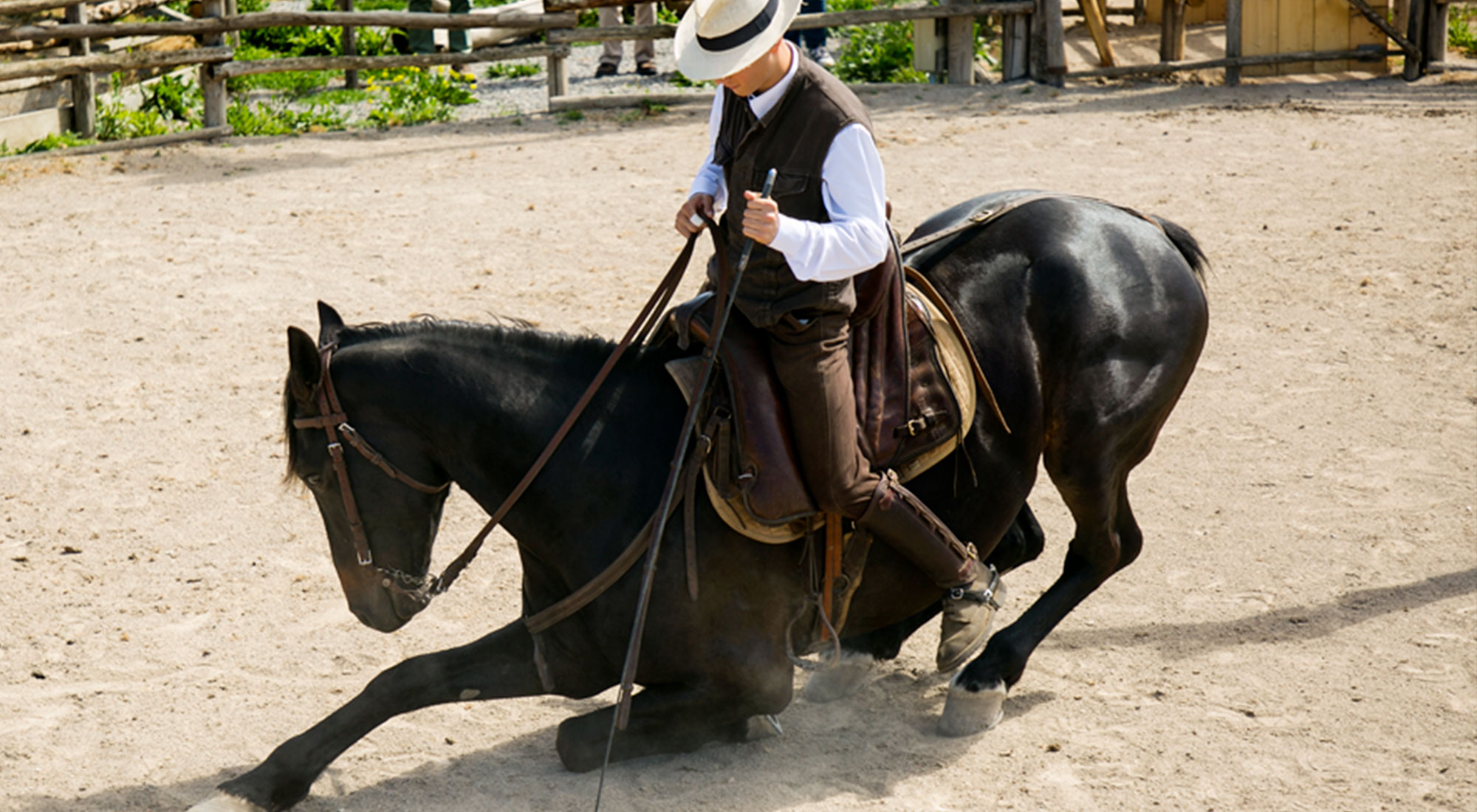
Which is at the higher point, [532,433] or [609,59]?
[609,59]

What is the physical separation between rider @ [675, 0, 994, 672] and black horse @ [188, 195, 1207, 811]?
0.93ft

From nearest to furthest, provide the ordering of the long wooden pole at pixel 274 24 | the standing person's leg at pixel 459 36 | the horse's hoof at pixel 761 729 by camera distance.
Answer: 1. the horse's hoof at pixel 761 729
2. the long wooden pole at pixel 274 24
3. the standing person's leg at pixel 459 36

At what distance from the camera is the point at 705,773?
3.87 m

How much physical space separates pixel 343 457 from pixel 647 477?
0.79m

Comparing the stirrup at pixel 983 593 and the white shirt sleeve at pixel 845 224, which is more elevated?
the white shirt sleeve at pixel 845 224

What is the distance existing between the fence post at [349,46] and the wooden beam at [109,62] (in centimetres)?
154

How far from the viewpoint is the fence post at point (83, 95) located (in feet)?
36.6

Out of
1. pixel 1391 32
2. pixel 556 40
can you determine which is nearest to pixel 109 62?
pixel 556 40

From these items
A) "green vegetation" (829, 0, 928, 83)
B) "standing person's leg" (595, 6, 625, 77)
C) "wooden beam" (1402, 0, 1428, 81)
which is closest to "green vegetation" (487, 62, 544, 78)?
"standing person's leg" (595, 6, 625, 77)

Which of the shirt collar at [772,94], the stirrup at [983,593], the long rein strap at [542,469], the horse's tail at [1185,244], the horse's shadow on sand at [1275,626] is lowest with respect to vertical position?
the horse's shadow on sand at [1275,626]

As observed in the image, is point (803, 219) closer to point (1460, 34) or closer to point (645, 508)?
point (645, 508)

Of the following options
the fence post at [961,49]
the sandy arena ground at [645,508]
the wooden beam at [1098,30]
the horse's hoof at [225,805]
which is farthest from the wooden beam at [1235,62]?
the horse's hoof at [225,805]

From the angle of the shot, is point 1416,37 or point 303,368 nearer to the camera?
point 303,368

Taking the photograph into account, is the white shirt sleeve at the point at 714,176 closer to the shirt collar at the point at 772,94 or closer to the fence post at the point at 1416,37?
the shirt collar at the point at 772,94
